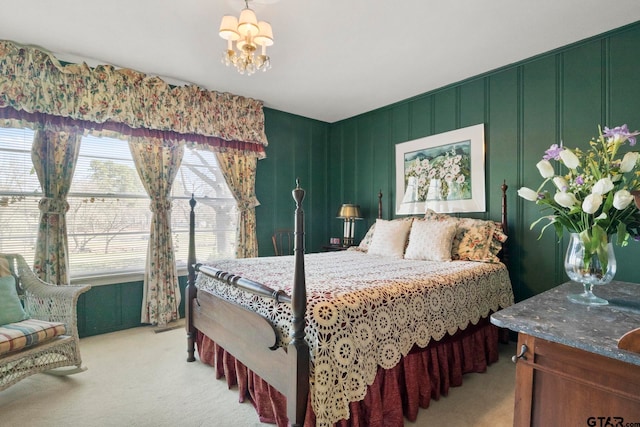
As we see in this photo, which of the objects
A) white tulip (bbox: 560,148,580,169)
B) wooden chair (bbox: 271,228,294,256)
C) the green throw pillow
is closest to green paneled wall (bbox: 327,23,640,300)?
white tulip (bbox: 560,148,580,169)

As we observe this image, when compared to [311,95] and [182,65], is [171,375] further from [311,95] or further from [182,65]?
[311,95]

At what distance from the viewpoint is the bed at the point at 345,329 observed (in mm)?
1482

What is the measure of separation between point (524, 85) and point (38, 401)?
4.60m

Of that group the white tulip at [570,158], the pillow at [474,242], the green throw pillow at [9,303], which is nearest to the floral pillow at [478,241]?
the pillow at [474,242]

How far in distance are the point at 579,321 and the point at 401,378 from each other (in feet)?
3.50

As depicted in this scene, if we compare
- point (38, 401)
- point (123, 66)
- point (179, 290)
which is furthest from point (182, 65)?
point (38, 401)

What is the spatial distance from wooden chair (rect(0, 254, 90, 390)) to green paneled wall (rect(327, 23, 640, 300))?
149 inches

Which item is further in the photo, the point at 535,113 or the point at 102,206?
the point at 102,206

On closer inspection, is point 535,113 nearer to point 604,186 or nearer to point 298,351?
point 604,186

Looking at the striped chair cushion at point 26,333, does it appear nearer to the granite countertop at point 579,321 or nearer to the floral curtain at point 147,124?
the floral curtain at point 147,124

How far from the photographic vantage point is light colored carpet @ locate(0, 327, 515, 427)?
1858mm

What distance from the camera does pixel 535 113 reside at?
2951mm

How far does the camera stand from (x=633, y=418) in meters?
0.93

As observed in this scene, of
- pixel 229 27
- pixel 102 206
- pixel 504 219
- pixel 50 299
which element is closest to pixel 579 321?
pixel 504 219
